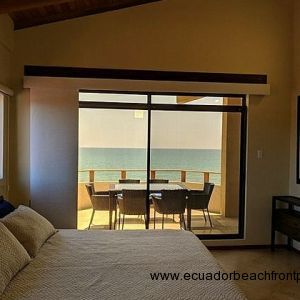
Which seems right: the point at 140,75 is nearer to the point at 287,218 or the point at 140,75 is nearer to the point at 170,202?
the point at 170,202

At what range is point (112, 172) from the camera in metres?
5.05

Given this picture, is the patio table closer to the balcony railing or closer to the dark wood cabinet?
the balcony railing

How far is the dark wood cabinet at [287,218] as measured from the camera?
14.9 feet

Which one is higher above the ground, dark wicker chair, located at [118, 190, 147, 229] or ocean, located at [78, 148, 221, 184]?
ocean, located at [78, 148, 221, 184]

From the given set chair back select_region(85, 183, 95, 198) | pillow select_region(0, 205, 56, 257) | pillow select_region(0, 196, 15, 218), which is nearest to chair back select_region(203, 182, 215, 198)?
chair back select_region(85, 183, 95, 198)

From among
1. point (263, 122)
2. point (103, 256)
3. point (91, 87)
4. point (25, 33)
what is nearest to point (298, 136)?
point (263, 122)

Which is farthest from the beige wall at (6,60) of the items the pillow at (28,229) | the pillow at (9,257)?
the pillow at (9,257)

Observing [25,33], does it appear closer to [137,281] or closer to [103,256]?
[103,256]

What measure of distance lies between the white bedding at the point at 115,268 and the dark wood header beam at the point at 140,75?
92.0 inches

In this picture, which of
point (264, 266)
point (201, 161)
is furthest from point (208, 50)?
point (264, 266)

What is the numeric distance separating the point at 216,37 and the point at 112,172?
7.67 feet

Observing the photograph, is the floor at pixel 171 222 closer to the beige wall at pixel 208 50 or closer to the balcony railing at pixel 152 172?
the beige wall at pixel 208 50

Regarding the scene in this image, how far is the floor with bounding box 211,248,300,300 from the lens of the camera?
354 cm

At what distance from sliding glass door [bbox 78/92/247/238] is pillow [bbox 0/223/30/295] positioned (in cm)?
257
